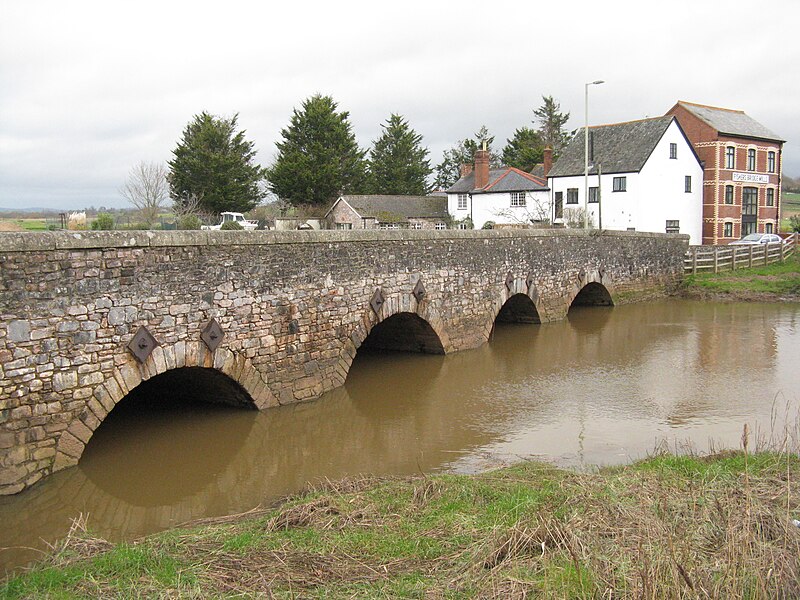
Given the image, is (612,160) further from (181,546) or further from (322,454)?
(181,546)

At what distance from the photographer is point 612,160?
3972 cm

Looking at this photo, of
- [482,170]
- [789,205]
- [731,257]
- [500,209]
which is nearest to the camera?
[731,257]

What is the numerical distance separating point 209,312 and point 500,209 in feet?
113

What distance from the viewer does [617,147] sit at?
4041 cm

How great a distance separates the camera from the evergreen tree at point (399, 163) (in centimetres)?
5919

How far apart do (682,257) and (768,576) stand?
1099 inches

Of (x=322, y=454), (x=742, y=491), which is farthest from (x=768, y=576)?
(x=322, y=454)

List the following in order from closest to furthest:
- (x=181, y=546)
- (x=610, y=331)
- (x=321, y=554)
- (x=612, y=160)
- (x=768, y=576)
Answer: (x=768, y=576)
(x=321, y=554)
(x=181, y=546)
(x=610, y=331)
(x=612, y=160)

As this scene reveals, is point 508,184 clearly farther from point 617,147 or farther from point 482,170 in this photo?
point 617,147

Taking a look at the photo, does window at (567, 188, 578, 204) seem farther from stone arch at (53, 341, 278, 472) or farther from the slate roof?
stone arch at (53, 341, 278, 472)

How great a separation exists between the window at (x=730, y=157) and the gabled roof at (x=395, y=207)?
16932 millimetres

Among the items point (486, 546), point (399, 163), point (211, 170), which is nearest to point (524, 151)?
point (399, 163)

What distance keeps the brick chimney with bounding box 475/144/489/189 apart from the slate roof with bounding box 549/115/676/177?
16.1 ft

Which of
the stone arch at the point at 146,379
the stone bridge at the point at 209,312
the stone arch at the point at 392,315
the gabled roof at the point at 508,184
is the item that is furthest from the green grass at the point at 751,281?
the stone arch at the point at 146,379
